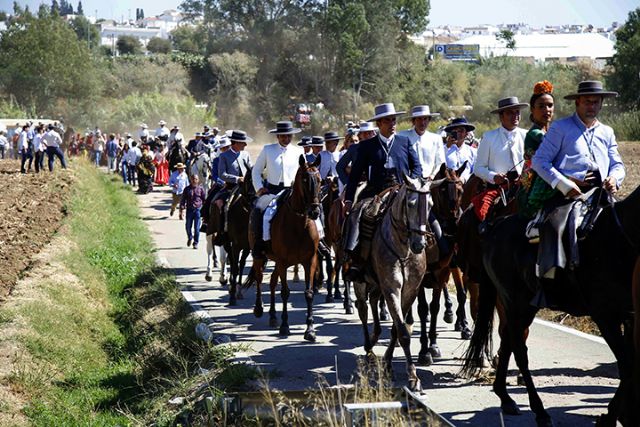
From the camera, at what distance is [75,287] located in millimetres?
18297

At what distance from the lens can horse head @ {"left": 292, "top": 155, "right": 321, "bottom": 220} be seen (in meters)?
13.8

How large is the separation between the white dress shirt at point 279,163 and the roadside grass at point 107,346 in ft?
7.64

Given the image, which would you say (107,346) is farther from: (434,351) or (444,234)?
(444,234)

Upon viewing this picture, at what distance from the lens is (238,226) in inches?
681

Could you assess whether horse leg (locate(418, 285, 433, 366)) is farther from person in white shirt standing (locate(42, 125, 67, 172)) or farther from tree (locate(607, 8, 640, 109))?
tree (locate(607, 8, 640, 109))

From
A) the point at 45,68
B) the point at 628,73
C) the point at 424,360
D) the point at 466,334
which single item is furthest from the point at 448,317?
the point at 45,68

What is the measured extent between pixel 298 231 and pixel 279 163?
149 centimetres

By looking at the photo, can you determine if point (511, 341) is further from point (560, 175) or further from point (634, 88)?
point (634, 88)

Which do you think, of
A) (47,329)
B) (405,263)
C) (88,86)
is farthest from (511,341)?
(88,86)

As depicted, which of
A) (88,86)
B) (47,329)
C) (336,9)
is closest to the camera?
(47,329)

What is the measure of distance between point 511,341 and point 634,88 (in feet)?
157

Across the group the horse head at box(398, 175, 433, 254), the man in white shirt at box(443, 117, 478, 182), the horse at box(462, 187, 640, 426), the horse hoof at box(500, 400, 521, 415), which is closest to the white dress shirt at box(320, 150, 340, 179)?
the man in white shirt at box(443, 117, 478, 182)

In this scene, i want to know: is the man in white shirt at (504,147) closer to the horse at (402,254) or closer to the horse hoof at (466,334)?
the horse at (402,254)

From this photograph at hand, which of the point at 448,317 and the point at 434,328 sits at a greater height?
the point at 434,328
